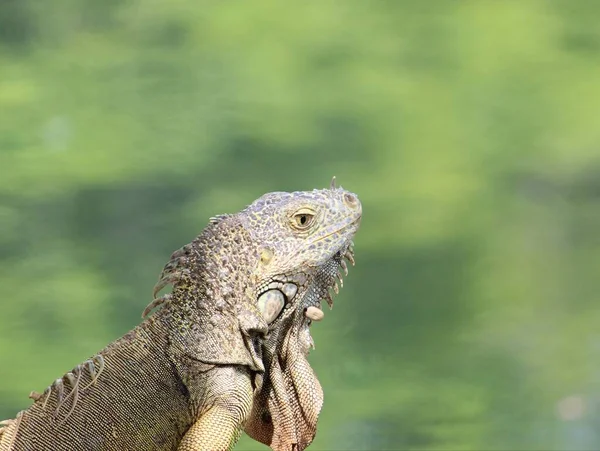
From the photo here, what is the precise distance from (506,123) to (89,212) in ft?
8.08

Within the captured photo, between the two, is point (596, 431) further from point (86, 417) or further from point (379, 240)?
point (86, 417)

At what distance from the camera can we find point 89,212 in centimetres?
583

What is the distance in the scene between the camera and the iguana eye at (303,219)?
117 inches

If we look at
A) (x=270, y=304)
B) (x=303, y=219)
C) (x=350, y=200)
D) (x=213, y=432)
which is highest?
(x=350, y=200)

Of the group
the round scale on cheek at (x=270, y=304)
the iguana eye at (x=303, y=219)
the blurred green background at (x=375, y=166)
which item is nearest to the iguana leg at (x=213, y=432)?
the round scale on cheek at (x=270, y=304)

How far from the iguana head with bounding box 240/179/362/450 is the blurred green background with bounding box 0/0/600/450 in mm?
2713

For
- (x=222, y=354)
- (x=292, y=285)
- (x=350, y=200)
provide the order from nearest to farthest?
(x=222, y=354) < (x=292, y=285) < (x=350, y=200)

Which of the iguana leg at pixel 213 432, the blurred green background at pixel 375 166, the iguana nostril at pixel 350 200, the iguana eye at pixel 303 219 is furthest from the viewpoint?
the blurred green background at pixel 375 166

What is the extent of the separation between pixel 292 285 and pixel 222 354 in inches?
11.5

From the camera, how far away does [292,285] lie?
2.96 meters

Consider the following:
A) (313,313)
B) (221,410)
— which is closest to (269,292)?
(313,313)

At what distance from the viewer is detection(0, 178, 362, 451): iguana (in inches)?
108

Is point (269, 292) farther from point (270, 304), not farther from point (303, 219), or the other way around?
point (303, 219)

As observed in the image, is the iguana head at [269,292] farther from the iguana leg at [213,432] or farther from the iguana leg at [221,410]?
the iguana leg at [213,432]
